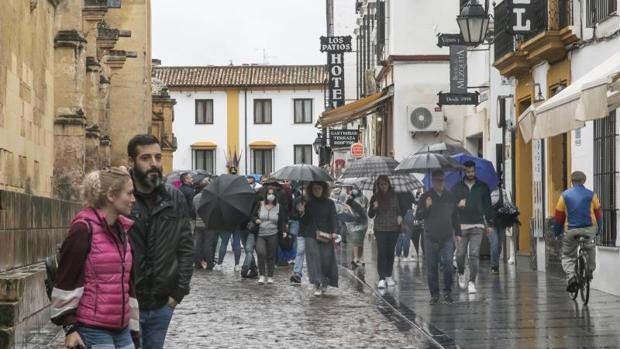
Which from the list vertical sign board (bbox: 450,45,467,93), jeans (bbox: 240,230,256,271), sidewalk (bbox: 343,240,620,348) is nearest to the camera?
sidewalk (bbox: 343,240,620,348)

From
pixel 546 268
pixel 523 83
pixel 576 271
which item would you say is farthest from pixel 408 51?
pixel 576 271

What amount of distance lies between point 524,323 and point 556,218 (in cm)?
264

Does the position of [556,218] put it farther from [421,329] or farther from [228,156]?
[228,156]

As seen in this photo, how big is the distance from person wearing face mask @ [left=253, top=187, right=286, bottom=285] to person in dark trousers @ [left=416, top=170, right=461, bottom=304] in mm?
5054

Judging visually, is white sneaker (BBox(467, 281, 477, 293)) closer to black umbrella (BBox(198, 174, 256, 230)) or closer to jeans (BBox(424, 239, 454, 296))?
jeans (BBox(424, 239, 454, 296))

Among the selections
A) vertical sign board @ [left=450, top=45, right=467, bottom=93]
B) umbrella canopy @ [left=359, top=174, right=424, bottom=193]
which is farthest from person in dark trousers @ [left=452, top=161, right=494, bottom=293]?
vertical sign board @ [left=450, top=45, right=467, bottom=93]

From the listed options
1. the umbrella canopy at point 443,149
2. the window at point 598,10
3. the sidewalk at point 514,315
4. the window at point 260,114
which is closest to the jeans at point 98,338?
the sidewalk at point 514,315

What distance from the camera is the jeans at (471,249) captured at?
1950cm

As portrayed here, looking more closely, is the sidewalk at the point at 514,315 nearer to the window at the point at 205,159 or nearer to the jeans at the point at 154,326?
the jeans at the point at 154,326

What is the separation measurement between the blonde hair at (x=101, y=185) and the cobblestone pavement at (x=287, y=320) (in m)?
6.55

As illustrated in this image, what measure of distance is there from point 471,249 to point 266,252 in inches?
180

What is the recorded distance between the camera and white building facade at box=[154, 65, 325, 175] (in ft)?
284

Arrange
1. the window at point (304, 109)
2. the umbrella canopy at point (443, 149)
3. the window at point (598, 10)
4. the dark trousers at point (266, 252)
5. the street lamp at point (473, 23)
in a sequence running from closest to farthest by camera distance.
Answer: the window at point (598, 10) < the dark trousers at point (266, 252) < the street lamp at point (473, 23) < the umbrella canopy at point (443, 149) < the window at point (304, 109)

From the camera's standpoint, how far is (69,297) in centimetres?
696
